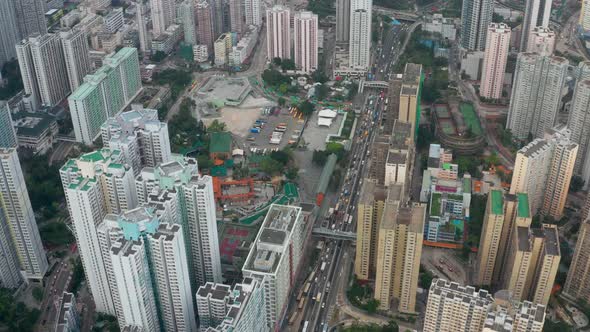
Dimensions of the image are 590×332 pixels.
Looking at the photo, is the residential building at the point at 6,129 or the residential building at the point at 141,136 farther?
the residential building at the point at 6,129

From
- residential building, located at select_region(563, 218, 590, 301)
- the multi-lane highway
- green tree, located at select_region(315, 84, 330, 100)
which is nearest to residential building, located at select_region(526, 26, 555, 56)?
the multi-lane highway

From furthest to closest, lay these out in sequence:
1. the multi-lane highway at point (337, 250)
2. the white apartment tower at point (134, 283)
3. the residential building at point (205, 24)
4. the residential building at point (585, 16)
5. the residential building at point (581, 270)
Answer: the residential building at point (585, 16), the residential building at point (205, 24), the multi-lane highway at point (337, 250), the residential building at point (581, 270), the white apartment tower at point (134, 283)

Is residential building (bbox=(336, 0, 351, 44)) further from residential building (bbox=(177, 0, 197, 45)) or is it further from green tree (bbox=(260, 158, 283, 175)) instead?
green tree (bbox=(260, 158, 283, 175))

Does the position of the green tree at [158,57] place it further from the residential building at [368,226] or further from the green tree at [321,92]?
the residential building at [368,226]

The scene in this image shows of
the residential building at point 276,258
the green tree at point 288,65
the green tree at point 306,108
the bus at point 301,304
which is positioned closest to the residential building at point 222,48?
the green tree at point 288,65

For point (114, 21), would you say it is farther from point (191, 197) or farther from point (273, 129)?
point (191, 197)

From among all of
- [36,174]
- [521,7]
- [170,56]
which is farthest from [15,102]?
[521,7]
